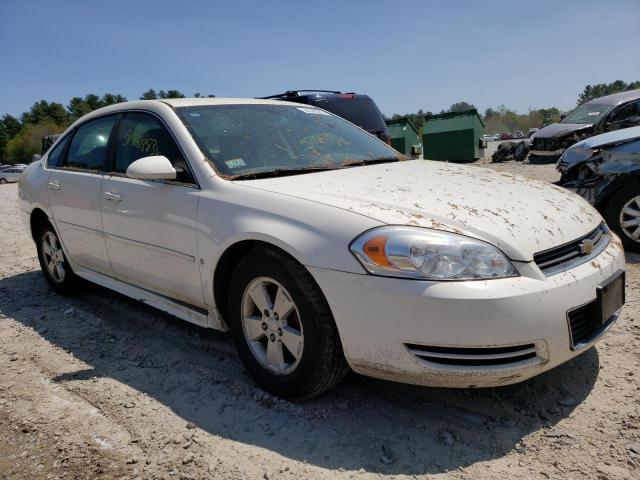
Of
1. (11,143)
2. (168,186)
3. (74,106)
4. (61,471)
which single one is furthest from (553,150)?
(74,106)

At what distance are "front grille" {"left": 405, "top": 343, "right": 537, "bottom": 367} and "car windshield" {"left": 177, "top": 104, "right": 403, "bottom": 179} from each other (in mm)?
1338

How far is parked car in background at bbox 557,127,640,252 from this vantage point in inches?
182

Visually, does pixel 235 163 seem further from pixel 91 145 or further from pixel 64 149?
pixel 64 149

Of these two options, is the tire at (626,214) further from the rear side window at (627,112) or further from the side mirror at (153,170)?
the rear side window at (627,112)

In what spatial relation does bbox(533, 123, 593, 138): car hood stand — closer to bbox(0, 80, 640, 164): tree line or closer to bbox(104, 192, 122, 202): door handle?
bbox(104, 192, 122, 202): door handle

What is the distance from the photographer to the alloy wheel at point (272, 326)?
2.44 m

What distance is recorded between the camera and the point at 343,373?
240 centimetres

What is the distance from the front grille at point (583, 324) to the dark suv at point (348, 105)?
5.90 metres

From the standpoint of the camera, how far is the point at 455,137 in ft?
53.4

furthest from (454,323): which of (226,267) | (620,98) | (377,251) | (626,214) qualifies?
(620,98)

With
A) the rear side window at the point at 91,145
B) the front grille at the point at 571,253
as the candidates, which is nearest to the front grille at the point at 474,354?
the front grille at the point at 571,253

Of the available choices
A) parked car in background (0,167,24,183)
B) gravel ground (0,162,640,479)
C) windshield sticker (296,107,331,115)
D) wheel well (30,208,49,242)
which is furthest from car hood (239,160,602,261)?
parked car in background (0,167,24,183)

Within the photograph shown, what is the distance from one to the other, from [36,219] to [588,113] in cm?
1240

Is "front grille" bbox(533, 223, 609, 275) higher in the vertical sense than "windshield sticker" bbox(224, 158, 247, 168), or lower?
lower
